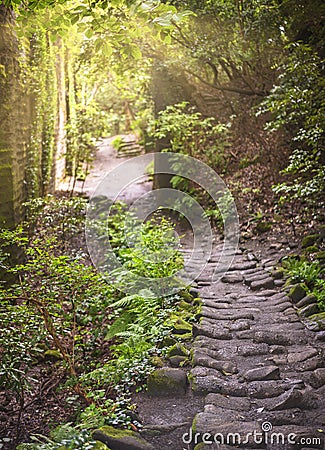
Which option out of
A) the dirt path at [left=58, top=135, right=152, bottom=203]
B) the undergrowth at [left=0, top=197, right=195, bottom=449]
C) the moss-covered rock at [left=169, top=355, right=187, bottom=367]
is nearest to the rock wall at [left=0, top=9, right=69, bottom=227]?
the undergrowth at [left=0, top=197, right=195, bottom=449]

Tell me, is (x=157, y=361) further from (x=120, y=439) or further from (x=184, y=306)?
(x=184, y=306)

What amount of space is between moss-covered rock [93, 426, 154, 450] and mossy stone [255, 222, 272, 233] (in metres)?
5.85

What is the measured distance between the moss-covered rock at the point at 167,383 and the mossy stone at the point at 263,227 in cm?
503

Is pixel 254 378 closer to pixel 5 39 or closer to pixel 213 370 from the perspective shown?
pixel 213 370

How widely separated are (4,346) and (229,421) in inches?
71.5

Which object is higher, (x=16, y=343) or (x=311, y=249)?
(x=311, y=249)

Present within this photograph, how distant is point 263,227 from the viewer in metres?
8.40

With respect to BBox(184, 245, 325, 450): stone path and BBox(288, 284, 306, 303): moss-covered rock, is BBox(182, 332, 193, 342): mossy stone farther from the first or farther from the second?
BBox(288, 284, 306, 303): moss-covered rock

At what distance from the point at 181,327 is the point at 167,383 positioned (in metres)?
1.08

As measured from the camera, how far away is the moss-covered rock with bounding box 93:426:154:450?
295 cm

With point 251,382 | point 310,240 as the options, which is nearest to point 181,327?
point 251,382

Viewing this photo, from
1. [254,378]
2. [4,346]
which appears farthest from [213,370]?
[4,346]

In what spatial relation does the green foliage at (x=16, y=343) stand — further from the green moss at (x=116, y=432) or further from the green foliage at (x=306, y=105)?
the green foliage at (x=306, y=105)

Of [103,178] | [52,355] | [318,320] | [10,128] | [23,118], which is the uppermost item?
[23,118]
